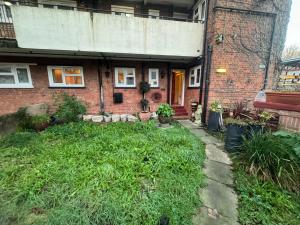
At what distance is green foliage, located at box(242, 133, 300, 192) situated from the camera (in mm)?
2473

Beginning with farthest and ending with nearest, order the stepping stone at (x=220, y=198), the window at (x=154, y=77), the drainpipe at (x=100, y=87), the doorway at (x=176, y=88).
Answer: the doorway at (x=176, y=88) < the window at (x=154, y=77) < the drainpipe at (x=100, y=87) < the stepping stone at (x=220, y=198)

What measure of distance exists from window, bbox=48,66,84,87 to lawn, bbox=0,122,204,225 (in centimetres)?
322

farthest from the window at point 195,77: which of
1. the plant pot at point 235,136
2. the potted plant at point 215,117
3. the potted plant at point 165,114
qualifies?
the plant pot at point 235,136

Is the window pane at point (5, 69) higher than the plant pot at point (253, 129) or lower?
higher

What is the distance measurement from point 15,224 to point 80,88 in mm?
5664

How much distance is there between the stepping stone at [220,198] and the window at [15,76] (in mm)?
7640

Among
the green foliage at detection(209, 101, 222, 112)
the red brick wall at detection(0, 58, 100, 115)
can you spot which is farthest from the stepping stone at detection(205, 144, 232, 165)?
the red brick wall at detection(0, 58, 100, 115)

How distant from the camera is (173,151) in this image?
3400 millimetres

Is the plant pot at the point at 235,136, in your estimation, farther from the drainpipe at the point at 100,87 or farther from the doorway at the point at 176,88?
the drainpipe at the point at 100,87

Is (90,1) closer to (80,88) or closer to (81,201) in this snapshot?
(80,88)

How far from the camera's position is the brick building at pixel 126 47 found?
4.98 metres

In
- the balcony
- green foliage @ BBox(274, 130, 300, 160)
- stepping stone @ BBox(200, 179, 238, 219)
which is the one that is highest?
the balcony

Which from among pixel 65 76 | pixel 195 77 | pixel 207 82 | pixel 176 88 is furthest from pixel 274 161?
pixel 65 76

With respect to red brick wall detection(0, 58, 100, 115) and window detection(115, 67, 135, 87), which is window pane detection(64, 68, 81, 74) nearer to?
red brick wall detection(0, 58, 100, 115)
